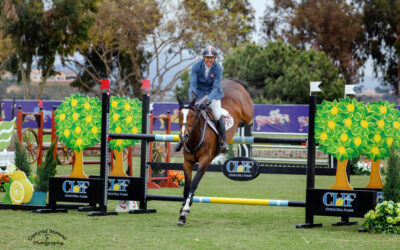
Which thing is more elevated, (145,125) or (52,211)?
(145,125)

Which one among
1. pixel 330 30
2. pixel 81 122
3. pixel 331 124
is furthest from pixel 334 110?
pixel 330 30

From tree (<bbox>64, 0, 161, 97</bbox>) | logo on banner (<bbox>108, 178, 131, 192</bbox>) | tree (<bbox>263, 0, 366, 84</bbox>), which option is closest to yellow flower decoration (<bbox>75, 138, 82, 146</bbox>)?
logo on banner (<bbox>108, 178, 131, 192</bbox>)

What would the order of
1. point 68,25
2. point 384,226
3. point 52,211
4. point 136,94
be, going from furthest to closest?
1. point 136,94
2. point 68,25
3. point 52,211
4. point 384,226

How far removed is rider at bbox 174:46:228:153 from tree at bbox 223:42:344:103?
28522mm

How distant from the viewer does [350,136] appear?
851 centimetres

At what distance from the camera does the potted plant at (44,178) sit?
9.87 m

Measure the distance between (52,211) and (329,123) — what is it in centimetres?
413

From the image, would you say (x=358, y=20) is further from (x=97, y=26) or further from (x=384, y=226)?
(x=384, y=226)

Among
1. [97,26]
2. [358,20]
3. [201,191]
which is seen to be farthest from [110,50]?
[201,191]

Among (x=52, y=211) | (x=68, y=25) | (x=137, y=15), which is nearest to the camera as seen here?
(x=52, y=211)

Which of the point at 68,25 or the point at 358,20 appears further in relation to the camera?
the point at 358,20

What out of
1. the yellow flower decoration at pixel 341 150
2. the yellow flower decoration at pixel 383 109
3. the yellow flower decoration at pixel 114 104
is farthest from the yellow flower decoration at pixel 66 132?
the yellow flower decoration at pixel 383 109

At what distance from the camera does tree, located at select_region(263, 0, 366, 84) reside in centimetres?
5047

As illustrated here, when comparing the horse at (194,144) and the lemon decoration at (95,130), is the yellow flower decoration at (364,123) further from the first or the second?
the lemon decoration at (95,130)
